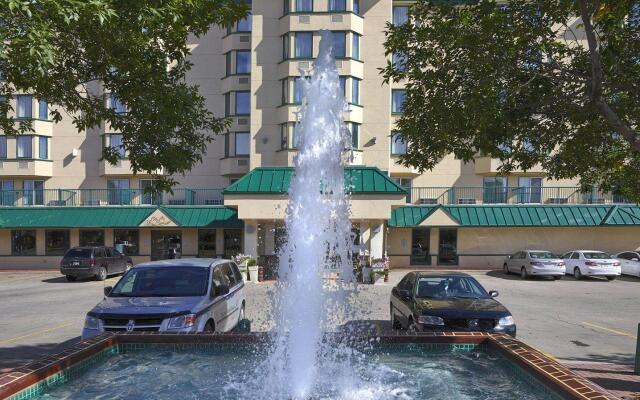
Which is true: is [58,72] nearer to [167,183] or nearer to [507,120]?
[167,183]

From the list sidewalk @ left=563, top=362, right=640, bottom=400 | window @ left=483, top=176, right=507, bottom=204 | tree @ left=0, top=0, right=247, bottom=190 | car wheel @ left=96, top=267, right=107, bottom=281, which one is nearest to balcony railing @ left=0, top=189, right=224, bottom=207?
car wheel @ left=96, top=267, right=107, bottom=281

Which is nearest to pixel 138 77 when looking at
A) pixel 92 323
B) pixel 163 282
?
pixel 163 282

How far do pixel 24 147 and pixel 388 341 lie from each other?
36545 millimetres

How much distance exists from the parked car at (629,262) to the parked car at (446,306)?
21.1m

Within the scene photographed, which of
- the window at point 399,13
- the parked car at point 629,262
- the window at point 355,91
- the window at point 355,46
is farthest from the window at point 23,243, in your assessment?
the parked car at point 629,262

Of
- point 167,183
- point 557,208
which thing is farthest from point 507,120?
point 557,208

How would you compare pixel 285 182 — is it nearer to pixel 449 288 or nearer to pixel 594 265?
pixel 449 288

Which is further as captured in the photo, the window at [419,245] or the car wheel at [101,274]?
the window at [419,245]

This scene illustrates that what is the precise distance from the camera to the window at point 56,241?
107 ft

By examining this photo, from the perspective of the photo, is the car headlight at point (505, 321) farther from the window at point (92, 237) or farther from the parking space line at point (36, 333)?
the window at point (92, 237)

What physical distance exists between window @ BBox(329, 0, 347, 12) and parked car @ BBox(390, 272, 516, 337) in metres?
23.8

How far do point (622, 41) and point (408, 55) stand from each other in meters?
3.65

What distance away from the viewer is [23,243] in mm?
32844

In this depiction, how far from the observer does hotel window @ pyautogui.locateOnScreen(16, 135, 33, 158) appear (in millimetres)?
34500
